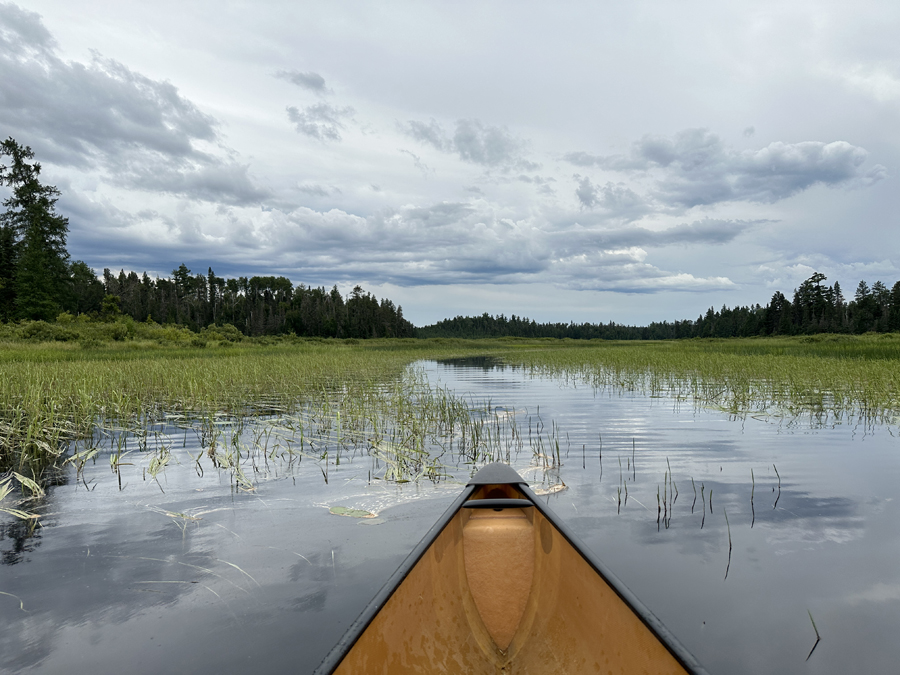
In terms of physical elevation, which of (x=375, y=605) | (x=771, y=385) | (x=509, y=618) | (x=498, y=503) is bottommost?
(x=509, y=618)

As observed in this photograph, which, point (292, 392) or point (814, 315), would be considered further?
point (814, 315)

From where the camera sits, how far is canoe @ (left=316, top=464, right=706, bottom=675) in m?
2.36

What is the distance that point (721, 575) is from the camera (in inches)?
162

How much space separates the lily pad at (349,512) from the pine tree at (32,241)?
57.6 metres

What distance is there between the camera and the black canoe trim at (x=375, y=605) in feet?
6.61

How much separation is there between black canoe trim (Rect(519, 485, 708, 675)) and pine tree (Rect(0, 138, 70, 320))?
2395 inches

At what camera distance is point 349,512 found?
546cm

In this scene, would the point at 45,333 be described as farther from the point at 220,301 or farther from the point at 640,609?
the point at 220,301

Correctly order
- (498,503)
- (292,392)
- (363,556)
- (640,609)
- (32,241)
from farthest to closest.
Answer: (32,241), (292,392), (363,556), (498,503), (640,609)

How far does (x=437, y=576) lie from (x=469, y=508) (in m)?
0.67

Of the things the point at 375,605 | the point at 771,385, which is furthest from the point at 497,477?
the point at 771,385

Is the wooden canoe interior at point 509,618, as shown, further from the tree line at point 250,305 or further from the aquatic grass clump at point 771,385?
the tree line at point 250,305

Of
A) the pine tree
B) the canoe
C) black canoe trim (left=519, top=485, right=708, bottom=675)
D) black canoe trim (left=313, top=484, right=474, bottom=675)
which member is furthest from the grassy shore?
the pine tree

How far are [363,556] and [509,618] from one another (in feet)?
5.58
